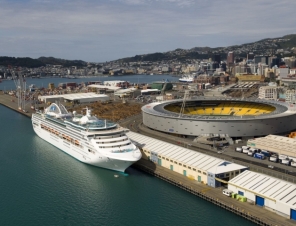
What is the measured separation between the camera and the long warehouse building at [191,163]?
2536 cm

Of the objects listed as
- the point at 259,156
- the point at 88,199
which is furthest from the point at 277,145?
the point at 88,199

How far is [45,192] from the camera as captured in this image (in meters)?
26.8

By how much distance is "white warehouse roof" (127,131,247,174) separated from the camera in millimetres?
25891

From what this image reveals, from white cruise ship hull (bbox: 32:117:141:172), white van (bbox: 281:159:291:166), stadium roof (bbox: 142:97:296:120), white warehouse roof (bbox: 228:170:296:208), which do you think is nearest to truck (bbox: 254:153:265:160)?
white van (bbox: 281:159:291:166)

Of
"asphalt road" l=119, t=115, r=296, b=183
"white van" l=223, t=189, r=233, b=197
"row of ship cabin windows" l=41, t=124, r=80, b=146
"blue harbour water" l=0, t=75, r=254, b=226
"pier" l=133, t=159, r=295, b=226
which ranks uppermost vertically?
"row of ship cabin windows" l=41, t=124, r=80, b=146

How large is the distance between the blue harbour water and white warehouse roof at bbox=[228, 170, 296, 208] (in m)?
2.13

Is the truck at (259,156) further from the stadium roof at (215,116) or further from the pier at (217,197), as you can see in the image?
the pier at (217,197)

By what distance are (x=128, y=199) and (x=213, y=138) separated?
48.1 feet

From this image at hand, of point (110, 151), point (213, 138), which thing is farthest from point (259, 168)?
point (110, 151)

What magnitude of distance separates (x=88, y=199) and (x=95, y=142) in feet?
19.5

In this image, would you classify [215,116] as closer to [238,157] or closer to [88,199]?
[238,157]

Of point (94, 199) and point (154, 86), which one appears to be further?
point (154, 86)

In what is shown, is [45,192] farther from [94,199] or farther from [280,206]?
[280,206]

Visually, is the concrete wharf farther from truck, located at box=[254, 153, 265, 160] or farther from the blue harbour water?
truck, located at box=[254, 153, 265, 160]
